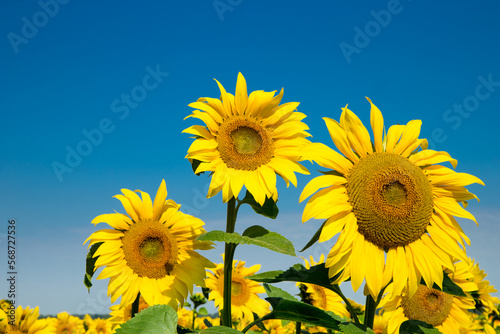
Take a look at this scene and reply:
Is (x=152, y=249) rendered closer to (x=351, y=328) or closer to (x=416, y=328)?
(x=351, y=328)

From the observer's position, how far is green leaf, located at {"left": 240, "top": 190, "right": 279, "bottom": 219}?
3.72m

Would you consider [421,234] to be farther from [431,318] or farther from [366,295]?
[431,318]

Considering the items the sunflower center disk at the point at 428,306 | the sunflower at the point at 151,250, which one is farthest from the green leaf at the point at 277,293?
the sunflower center disk at the point at 428,306

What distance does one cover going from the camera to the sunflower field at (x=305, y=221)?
9.96 feet

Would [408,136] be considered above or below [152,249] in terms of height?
above

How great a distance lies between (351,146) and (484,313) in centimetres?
568

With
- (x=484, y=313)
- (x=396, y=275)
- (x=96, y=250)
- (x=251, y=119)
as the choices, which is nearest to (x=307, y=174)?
(x=251, y=119)

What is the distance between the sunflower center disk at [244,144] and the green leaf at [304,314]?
1177 mm

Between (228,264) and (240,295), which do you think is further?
(240,295)

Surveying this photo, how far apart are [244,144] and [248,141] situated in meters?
0.05

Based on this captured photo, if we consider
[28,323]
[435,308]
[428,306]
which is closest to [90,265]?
[28,323]

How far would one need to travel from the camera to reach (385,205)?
3178 millimetres

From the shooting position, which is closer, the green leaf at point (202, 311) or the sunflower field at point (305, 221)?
the sunflower field at point (305, 221)

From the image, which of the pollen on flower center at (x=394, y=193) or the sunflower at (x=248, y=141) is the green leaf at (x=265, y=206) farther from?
the pollen on flower center at (x=394, y=193)
